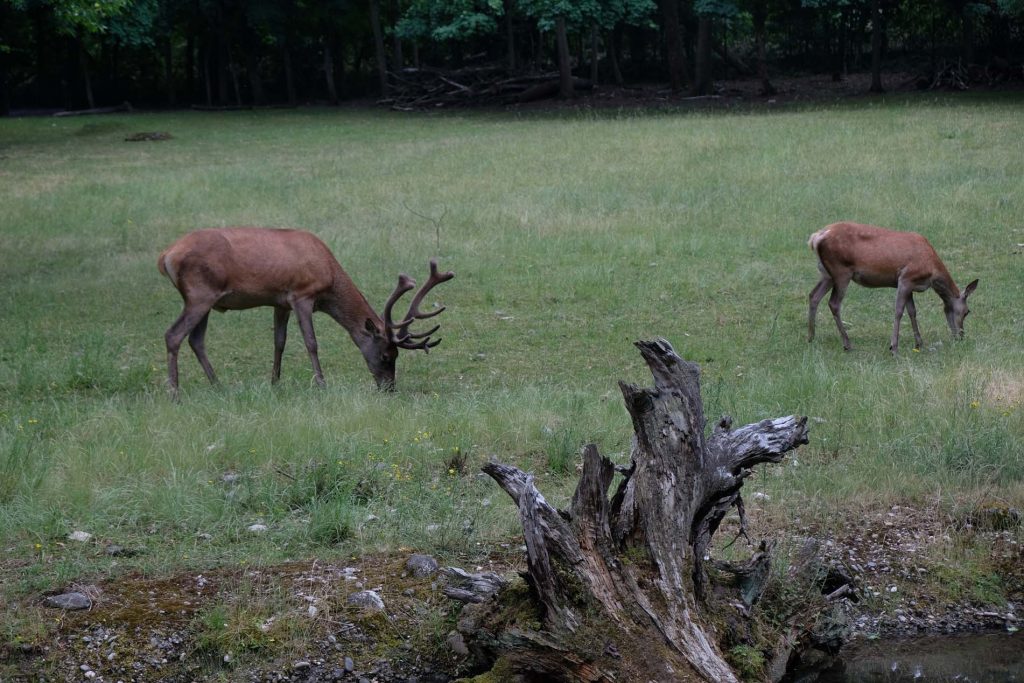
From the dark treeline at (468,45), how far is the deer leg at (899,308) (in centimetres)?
1810

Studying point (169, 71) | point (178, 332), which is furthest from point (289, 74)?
point (178, 332)

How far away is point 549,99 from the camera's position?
37.3 m

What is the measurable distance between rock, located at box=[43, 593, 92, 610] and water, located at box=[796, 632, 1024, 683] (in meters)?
3.41

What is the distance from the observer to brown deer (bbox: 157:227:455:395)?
10.5 metres

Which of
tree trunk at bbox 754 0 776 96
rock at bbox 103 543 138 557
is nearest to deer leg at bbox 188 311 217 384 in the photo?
rock at bbox 103 543 138 557

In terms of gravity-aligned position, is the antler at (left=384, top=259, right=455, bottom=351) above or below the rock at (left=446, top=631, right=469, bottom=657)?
above

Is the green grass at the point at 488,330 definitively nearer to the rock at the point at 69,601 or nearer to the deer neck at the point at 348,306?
the rock at the point at 69,601

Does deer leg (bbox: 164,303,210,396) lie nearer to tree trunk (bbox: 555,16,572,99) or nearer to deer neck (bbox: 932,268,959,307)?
deer neck (bbox: 932,268,959,307)

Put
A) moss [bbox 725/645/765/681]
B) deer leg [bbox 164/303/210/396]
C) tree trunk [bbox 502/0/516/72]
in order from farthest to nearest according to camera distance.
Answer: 1. tree trunk [bbox 502/0/516/72]
2. deer leg [bbox 164/303/210/396]
3. moss [bbox 725/645/765/681]

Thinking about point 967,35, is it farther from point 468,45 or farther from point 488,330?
point 488,330

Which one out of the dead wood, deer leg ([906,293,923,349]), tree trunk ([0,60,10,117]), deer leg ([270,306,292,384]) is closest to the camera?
deer leg ([270,306,292,384])

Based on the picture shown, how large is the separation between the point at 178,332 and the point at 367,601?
210 inches

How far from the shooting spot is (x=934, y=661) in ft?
18.7

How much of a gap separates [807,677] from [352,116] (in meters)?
33.4
